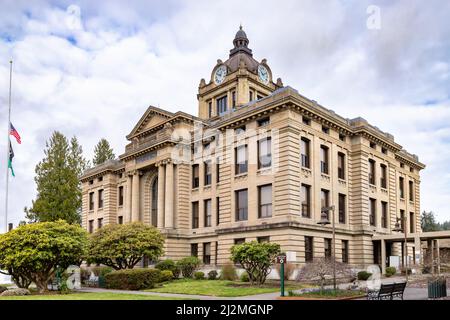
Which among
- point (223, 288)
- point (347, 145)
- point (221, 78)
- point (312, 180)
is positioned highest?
point (221, 78)

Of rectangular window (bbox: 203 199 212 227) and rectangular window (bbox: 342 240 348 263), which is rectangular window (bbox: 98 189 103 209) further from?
rectangular window (bbox: 342 240 348 263)

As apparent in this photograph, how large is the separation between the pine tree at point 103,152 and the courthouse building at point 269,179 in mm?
21535

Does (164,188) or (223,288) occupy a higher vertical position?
(164,188)

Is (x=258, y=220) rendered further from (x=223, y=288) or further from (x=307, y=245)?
(x=223, y=288)

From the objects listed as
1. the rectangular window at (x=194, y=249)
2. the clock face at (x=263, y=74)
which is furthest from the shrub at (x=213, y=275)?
the clock face at (x=263, y=74)

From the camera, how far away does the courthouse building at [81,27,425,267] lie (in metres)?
39.8

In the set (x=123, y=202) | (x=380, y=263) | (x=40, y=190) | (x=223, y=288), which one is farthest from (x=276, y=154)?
(x=40, y=190)

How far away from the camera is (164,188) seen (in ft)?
164

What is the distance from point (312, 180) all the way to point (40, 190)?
4011 centimetres

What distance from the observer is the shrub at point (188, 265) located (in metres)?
44.1

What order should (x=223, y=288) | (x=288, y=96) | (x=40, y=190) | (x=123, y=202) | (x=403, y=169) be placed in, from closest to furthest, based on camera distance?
(x=223, y=288) → (x=288, y=96) → (x=403, y=169) → (x=123, y=202) → (x=40, y=190)

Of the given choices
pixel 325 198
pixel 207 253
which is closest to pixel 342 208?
pixel 325 198

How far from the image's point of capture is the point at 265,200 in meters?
40.9

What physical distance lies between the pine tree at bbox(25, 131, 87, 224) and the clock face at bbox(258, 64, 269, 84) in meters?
27.6
